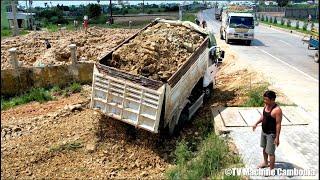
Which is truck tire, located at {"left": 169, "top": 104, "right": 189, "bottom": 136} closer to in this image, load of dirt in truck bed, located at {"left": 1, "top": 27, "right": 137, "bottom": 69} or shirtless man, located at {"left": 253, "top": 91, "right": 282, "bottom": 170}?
shirtless man, located at {"left": 253, "top": 91, "right": 282, "bottom": 170}

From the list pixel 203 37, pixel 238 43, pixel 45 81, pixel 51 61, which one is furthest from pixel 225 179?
pixel 238 43

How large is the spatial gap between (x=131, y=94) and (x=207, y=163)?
2.59 meters

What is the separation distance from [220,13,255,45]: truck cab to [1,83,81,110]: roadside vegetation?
1394cm

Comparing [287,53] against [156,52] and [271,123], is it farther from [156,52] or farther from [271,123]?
[271,123]

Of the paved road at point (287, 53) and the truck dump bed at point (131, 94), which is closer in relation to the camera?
the truck dump bed at point (131, 94)

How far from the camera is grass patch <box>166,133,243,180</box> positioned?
292 inches

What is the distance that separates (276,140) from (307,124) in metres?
3.97

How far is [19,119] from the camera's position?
11.5m

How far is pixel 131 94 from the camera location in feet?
30.0

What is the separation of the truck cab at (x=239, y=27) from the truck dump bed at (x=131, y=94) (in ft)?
53.5

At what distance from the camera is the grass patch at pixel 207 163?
7.42 metres

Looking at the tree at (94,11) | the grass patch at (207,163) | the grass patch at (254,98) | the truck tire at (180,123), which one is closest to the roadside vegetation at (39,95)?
the truck tire at (180,123)

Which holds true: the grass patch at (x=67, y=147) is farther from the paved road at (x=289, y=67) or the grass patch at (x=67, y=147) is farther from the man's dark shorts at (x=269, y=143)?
the paved road at (x=289, y=67)

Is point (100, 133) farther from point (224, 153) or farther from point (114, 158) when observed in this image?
point (224, 153)
